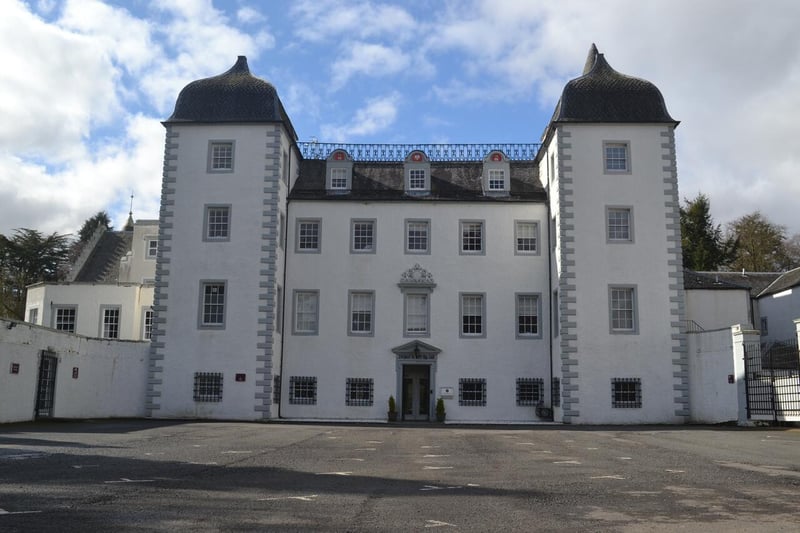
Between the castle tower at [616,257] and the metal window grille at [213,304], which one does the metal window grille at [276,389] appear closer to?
the metal window grille at [213,304]

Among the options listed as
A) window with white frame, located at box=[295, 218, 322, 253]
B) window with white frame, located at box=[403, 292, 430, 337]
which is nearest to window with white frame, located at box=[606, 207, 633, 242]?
window with white frame, located at box=[403, 292, 430, 337]

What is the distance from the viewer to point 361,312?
32.8m

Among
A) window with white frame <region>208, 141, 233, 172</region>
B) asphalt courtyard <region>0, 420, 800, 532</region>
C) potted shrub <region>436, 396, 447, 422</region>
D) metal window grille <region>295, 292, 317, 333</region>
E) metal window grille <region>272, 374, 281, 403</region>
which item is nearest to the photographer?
asphalt courtyard <region>0, 420, 800, 532</region>

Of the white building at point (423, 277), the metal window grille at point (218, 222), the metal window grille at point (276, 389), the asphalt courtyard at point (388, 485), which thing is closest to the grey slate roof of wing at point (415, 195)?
the white building at point (423, 277)

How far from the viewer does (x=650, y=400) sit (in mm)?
29750

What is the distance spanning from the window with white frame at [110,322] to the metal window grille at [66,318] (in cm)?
142

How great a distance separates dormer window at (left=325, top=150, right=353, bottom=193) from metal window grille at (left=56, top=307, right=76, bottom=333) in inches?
523

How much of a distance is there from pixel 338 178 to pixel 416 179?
3472 mm

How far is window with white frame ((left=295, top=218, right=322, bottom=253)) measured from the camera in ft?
109

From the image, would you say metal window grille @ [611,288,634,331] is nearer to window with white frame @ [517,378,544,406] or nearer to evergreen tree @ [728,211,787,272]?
window with white frame @ [517,378,544,406]

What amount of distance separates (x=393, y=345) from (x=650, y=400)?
1028 centimetres

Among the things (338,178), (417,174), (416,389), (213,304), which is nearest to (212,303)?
(213,304)

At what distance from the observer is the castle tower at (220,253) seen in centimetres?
3062

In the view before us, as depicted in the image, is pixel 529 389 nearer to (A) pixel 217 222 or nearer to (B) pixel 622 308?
(B) pixel 622 308
